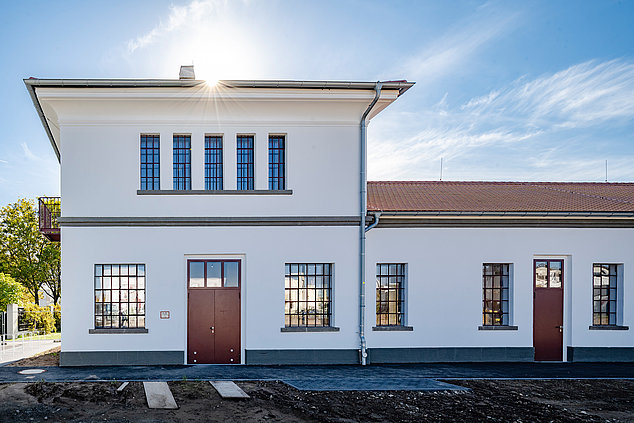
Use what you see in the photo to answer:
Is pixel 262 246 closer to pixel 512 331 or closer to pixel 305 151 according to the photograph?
pixel 305 151

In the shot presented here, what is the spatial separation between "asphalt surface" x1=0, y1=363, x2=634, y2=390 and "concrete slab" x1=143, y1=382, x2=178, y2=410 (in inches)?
26.7

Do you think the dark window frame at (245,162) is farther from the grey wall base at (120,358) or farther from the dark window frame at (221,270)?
the grey wall base at (120,358)

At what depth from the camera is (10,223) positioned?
28.9 meters

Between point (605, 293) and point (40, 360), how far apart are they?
17.2m

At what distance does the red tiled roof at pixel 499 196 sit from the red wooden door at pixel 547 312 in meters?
1.99

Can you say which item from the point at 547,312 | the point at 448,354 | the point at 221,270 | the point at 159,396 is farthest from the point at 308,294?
the point at 547,312

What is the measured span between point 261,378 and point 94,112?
27.6 feet

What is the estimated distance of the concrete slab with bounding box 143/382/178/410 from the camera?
29.3 feet

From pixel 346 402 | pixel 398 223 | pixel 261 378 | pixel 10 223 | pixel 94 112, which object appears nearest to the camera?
pixel 346 402

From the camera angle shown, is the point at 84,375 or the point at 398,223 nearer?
the point at 84,375

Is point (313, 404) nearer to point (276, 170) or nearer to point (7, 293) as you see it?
point (276, 170)

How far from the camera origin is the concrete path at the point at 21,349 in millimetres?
13656

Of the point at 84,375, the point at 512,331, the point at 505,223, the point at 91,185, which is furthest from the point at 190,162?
the point at 512,331

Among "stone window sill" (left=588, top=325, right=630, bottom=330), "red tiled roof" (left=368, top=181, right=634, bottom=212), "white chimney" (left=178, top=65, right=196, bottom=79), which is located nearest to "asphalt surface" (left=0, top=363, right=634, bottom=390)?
"stone window sill" (left=588, top=325, right=630, bottom=330)
